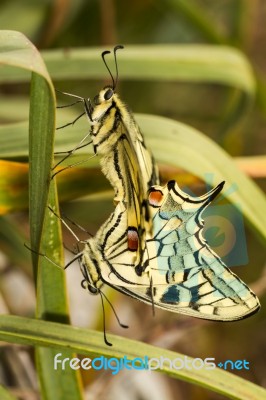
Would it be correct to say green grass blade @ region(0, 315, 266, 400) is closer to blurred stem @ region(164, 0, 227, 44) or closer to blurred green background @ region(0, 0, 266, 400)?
blurred green background @ region(0, 0, 266, 400)

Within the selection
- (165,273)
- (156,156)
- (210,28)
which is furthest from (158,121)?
(210,28)

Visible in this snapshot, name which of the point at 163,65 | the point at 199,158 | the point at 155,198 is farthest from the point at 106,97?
the point at 163,65

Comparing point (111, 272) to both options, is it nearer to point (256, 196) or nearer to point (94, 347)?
point (94, 347)

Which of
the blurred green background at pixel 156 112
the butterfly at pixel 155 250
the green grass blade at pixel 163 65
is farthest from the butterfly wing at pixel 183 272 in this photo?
the green grass blade at pixel 163 65

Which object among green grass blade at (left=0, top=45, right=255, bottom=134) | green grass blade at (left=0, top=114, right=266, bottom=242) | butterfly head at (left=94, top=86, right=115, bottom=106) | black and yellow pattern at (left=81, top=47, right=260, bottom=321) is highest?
green grass blade at (left=0, top=45, right=255, bottom=134)

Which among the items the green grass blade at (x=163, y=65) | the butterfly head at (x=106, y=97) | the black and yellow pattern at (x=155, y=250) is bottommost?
the black and yellow pattern at (x=155, y=250)

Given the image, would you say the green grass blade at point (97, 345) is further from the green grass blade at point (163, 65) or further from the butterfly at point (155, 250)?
the green grass blade at point (163, 65)

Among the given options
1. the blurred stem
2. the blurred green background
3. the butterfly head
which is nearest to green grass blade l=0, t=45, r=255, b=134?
the blurred green background

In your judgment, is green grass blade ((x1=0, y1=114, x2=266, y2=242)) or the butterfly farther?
green grass blade ((x1=0, y1=114, x2=266, y2=242))
